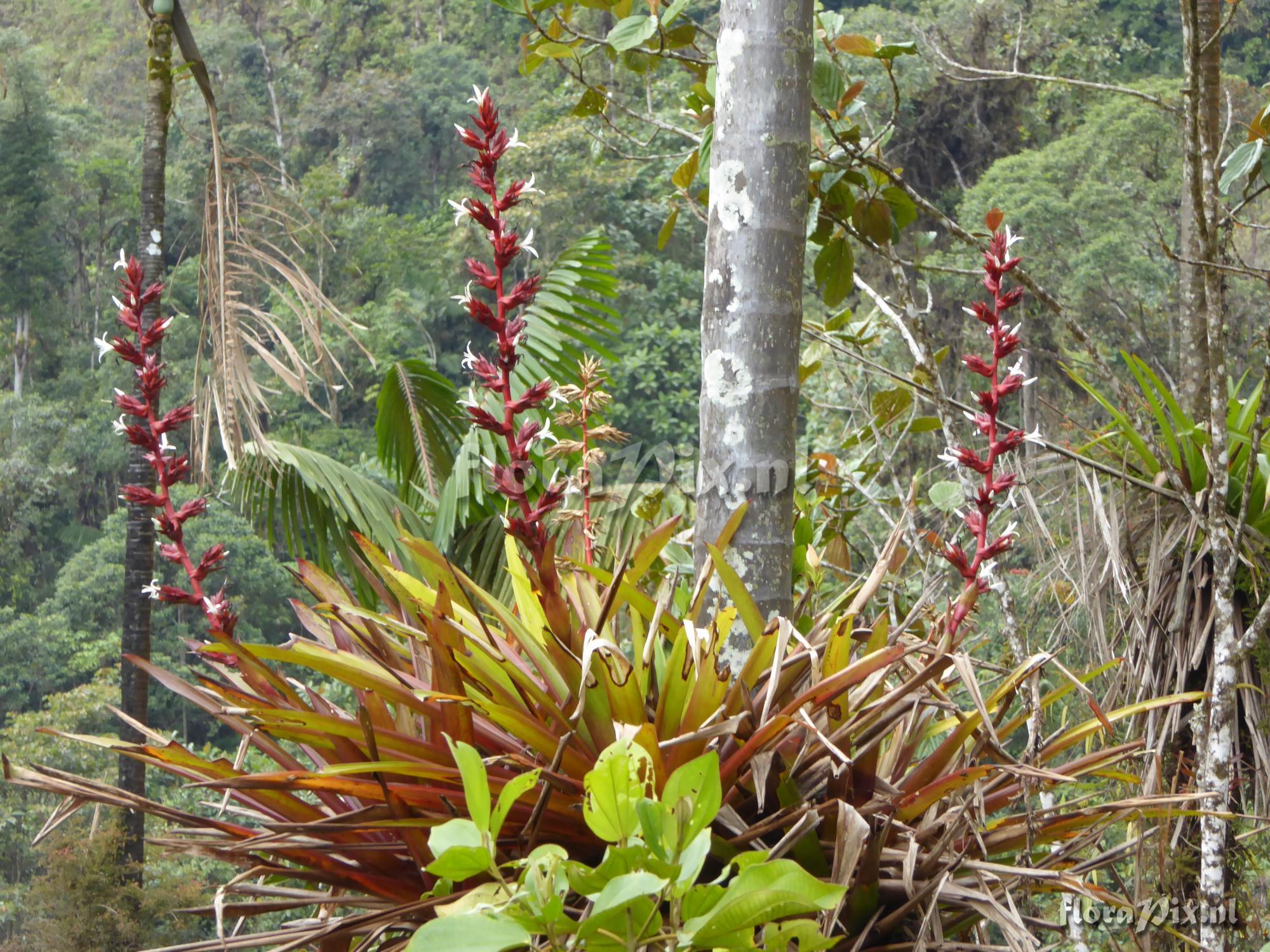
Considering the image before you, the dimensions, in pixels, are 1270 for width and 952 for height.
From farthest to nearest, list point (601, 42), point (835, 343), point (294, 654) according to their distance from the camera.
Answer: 1. point (835, 343)
2. point (601, 42)
3. point (294, 654)

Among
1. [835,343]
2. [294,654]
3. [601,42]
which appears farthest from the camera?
[835,343]

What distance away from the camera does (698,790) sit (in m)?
0.61

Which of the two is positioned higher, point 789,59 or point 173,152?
point 173,152

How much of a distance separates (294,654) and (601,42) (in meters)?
1.15

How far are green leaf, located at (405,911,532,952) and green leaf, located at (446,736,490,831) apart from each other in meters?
0.05

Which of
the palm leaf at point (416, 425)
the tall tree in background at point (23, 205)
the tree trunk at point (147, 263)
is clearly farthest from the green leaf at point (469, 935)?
the tall tree in background at point (23, 205)

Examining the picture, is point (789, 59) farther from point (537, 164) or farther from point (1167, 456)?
point (537, 164)

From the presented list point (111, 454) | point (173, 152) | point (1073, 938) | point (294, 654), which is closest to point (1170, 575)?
point (1073, 938)

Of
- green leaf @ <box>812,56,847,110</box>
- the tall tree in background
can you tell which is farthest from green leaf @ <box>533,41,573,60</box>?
the tall tree in background

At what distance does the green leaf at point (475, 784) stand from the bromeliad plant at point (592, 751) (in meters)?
0.08

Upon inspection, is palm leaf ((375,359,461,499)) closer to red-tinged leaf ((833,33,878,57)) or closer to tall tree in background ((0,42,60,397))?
red-tinged leaf ((833,33,878,57))

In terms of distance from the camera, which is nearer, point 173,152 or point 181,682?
point 181,682

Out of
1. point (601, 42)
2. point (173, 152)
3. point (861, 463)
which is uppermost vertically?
point (173, 152)

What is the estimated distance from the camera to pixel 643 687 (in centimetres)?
87
